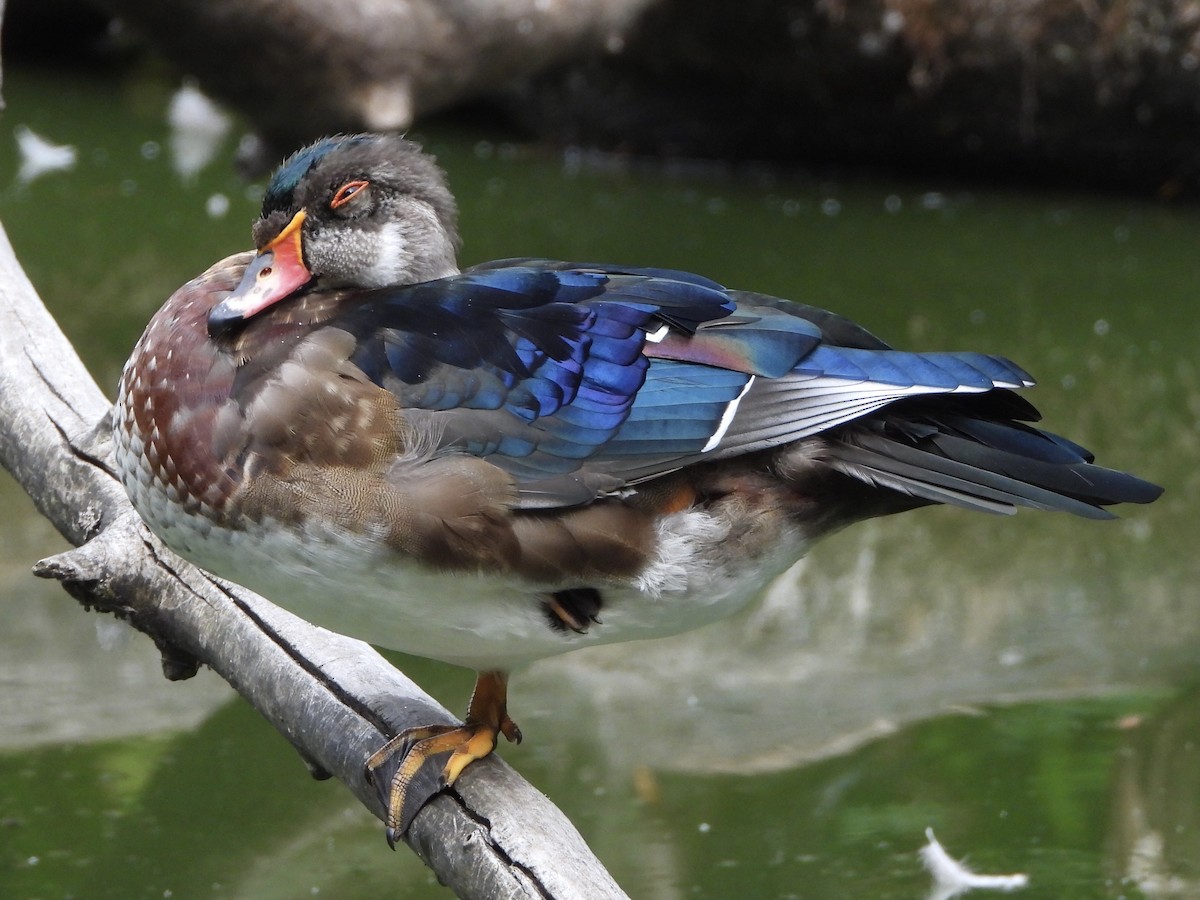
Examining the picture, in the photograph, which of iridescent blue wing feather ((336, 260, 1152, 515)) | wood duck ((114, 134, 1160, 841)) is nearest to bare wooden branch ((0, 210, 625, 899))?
wood duck ((114, 134, 1160, 841))

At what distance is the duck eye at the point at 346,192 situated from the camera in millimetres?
1804

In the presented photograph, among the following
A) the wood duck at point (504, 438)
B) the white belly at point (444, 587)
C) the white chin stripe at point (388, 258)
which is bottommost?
the white belly at point (444, 587)

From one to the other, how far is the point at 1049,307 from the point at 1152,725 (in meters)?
2.32

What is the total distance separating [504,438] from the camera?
1707mm

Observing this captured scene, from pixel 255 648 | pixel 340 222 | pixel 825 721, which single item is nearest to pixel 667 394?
pixel 340 222

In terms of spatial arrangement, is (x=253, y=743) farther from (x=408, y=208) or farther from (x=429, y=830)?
(x=408, y=208)

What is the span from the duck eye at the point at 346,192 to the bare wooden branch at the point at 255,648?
1.96 ft

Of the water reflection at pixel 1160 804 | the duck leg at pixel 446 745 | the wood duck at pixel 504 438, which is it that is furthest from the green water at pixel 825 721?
the wood duck at pixel 504 438

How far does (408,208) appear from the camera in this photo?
1.85 metres

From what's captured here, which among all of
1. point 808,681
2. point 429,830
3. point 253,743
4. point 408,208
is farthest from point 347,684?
point 808,681

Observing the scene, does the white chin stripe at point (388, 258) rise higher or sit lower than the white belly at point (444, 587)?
higher

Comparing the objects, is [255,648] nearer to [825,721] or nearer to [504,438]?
[504,438]

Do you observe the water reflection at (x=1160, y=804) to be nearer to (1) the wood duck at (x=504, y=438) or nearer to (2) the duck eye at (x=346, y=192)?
(1) the wood duck at (x=504, y=438)

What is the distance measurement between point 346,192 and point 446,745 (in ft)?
2.26
